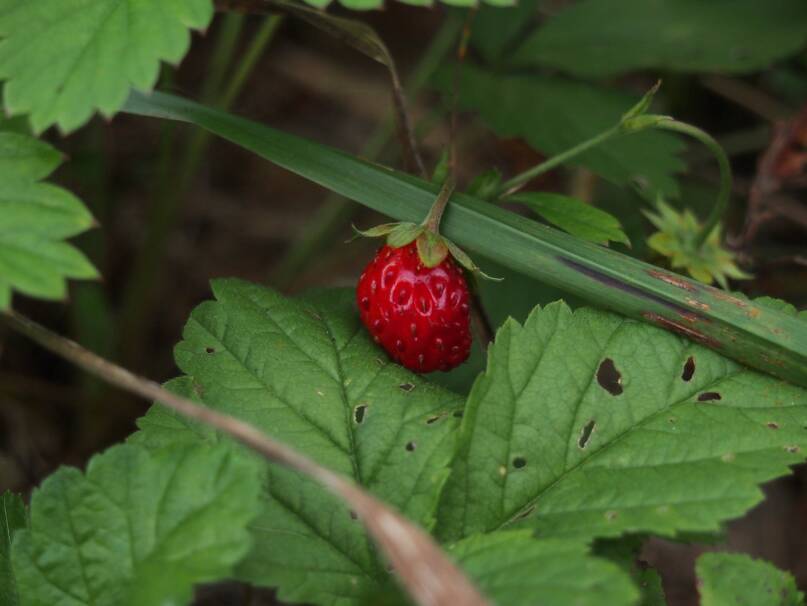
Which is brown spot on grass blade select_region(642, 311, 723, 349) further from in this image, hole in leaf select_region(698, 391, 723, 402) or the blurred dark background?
the blurred dark background

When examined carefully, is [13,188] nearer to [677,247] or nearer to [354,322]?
[354,322]

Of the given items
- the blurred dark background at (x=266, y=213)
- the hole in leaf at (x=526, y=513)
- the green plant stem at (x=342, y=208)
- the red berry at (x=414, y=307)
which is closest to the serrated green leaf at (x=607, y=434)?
the hole in leaf at (x=526, y=513)

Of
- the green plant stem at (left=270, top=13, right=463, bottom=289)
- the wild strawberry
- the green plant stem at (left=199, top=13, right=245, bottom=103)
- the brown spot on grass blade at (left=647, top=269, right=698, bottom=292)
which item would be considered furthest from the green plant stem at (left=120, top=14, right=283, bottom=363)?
the brown spot on grass blade at (left=647, top=269, right=698, bottom=292)

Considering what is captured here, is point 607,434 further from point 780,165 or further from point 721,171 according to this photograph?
point 780,165

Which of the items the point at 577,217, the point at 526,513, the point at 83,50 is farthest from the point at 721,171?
the point at 83,50

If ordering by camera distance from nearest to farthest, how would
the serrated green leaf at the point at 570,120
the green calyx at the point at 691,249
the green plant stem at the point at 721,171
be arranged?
1. the green plant stem at the point at 721,171
2. the green calyx at the point at 691,249
3. the serrated green leaf at the point at 570,120

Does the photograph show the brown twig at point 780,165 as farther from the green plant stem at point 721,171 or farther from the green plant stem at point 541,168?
the green plant stem at point 541,168
